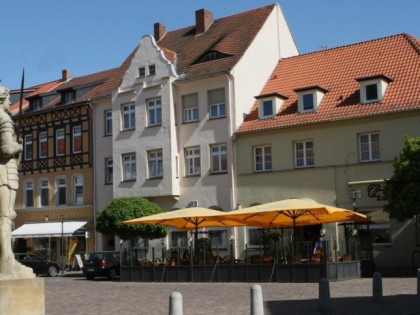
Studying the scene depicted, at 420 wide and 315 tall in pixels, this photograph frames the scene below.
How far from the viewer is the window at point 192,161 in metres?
37.2

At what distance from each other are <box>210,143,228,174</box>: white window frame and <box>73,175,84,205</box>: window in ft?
32.1

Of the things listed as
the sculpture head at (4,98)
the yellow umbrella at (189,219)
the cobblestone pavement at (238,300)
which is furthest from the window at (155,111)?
the sculpture head at (4,98)

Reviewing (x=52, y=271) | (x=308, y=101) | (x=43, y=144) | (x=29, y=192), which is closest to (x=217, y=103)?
(x=308, y=101)

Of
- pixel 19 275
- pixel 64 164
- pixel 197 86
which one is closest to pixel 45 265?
pixel 64 164

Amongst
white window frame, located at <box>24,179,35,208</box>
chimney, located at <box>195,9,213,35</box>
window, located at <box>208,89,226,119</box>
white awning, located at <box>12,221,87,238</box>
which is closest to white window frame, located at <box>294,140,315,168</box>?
window, located at <box>208,89,226,119</box>

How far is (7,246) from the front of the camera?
33.6 ft

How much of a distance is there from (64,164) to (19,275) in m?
33.7

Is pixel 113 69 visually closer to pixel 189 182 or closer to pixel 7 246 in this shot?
pixel 189 182

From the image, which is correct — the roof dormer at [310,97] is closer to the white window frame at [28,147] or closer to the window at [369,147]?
the window at [369,147]

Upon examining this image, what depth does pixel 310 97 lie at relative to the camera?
3456 cm

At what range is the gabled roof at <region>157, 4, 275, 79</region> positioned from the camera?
122ft

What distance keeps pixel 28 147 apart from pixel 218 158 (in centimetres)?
1481

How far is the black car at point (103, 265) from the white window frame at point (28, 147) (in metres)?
14.6

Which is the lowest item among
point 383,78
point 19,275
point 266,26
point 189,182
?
point 19,275
